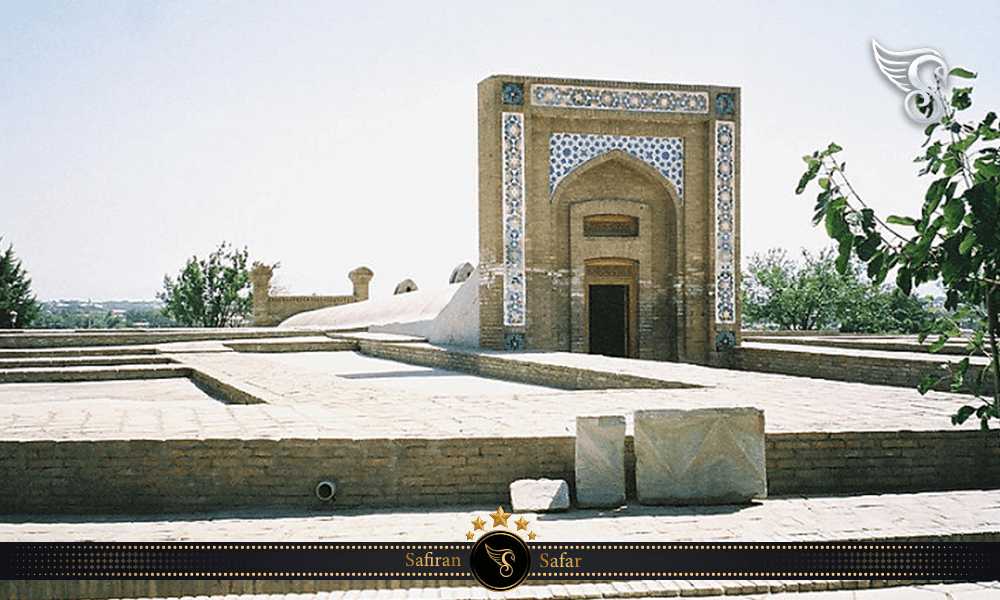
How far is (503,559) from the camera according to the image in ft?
8.18

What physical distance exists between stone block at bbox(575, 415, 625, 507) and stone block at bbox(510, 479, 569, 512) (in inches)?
4.6

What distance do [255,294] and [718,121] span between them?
46.8ft

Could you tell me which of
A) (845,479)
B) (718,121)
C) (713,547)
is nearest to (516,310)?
(718,121)

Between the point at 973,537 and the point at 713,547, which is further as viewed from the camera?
the point at 973,537

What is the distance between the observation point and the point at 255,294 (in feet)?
80.4

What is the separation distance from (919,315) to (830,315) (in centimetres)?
247

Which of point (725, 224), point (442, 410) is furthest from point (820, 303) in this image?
point (442, 410)

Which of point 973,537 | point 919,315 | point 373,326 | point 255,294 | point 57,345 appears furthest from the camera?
point 919,315

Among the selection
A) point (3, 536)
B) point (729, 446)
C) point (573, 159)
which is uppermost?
point (573, 159)

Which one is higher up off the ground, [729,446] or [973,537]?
[729,446]

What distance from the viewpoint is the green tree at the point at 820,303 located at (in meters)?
25.9

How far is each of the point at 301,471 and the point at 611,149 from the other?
378 inches

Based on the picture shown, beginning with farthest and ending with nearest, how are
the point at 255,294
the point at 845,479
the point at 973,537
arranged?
1. the point at 255,294
2. the point at 845,479
3. the point at 973,537

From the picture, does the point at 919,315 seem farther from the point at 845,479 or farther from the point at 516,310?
the point at 845,479
